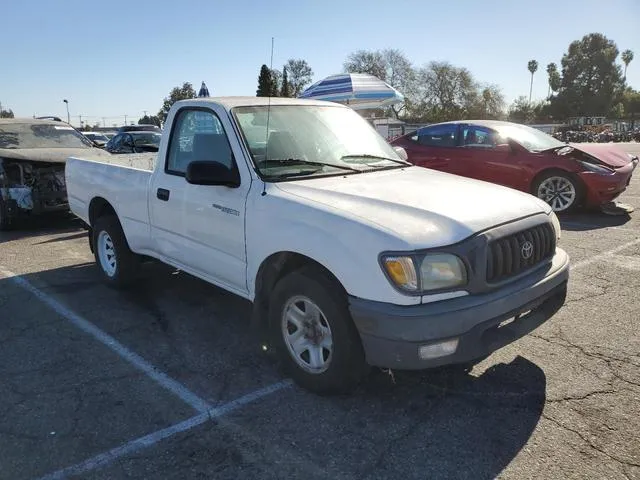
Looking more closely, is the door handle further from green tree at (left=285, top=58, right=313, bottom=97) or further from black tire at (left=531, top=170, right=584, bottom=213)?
green tree at (left=285, top=58, right=313, bottom=97)

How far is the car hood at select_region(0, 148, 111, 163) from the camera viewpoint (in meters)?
8.34

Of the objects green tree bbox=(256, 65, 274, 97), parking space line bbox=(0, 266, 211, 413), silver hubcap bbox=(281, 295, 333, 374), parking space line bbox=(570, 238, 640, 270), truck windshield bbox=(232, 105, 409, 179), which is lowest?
parking space line bbox=(0, 266, 211, 413)

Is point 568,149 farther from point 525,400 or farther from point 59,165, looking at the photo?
point 59,165

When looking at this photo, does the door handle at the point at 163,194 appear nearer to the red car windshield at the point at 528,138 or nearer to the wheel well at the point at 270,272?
the wheel well at the point at 270,272

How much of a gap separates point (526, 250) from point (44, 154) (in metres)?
A: 8.18

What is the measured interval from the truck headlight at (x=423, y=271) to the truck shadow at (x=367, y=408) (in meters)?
0.83

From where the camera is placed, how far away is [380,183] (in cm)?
365

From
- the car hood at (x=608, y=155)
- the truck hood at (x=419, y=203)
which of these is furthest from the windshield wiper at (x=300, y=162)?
the car hood at (x=608, y=155)

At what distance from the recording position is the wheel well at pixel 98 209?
5.63 metres

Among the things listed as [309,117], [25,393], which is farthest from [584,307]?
[25,393]

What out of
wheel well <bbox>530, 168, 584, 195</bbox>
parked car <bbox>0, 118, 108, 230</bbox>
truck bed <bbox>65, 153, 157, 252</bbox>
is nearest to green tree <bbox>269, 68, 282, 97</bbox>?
truck bed <bbox>65, 153, 157, 252</bbox>

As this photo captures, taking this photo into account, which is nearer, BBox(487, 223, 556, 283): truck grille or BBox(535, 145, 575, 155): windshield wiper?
BBox(487, 223, 556, 283): truck grille

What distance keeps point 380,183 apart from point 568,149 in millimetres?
6606

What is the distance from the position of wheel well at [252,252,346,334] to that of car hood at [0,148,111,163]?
17.7 feet
